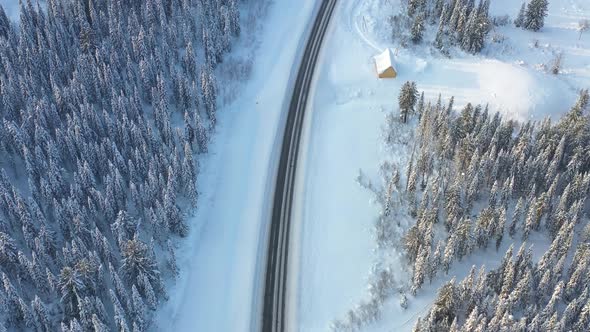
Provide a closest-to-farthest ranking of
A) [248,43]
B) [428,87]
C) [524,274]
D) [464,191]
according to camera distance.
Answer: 1. [524,274]
2. [464,191]
3. [428,87]
4. [248,43]

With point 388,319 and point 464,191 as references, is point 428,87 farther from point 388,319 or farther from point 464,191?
point 388,319

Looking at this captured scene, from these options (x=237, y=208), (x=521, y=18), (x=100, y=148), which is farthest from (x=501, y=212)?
(x=521, y=18)

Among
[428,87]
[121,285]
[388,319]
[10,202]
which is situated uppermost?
[428,87]

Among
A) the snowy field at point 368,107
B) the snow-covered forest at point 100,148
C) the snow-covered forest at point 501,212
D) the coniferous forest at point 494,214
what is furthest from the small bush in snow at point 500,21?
the snow-covered forest at point 100,148

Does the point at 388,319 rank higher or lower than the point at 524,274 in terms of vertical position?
lower

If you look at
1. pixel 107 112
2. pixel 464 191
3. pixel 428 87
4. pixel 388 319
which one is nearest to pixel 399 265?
pixel 388 319

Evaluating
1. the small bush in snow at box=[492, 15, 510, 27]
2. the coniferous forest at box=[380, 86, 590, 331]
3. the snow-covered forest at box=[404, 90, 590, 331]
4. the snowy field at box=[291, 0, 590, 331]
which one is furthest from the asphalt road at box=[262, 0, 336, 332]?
the small bush in snow at box=[492, 15, 510, 27]
